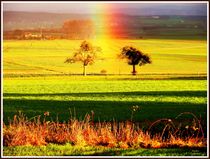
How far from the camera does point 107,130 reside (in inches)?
508

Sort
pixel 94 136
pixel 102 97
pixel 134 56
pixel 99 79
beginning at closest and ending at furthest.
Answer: pixel 94 136 → pixel 134 56 → pixel 99 79 → pixel 102 97

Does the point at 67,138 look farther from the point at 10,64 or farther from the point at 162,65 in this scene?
the point at 162,65

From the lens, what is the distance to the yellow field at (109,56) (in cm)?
1470

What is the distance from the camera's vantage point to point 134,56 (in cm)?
1459

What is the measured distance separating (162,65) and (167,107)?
2.07 m

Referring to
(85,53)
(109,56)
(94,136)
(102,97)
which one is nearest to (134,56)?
(109,56)

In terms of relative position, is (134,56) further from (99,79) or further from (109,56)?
(99,79)

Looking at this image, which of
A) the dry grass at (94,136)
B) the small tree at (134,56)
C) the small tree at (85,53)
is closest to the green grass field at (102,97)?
the small tree at (85,53)

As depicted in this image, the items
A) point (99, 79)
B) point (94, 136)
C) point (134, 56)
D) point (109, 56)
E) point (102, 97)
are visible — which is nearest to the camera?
point (94, 136)

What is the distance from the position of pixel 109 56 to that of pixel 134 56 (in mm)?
697

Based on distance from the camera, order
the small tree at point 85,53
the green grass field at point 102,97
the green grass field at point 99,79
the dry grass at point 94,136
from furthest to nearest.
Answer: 1. the green grass field at point 102,97
2. the green grass field at point 99,79
3. the small tree at point 85,53
4. the dry grass at point 94,136

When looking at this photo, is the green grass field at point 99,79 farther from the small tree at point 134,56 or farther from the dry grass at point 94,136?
the dry grass at point 94,136

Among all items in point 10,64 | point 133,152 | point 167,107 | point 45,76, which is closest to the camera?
point 133,152

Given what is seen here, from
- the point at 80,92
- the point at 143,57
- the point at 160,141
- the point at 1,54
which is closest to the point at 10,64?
the point at 1,54
